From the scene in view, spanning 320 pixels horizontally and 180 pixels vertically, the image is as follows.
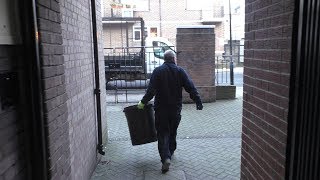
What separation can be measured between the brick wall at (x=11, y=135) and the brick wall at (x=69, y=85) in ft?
0.82

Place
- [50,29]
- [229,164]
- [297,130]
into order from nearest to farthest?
[297,130] < [50,29] < [229,164]

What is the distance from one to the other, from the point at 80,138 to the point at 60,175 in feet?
5.85

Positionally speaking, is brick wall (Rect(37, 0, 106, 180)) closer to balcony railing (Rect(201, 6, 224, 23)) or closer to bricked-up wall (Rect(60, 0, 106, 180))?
bricked-up wall (Rect(60, 0, 106, 180))

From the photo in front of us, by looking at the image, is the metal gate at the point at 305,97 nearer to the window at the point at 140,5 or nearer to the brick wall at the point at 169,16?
the brick wall at the point at 169,16

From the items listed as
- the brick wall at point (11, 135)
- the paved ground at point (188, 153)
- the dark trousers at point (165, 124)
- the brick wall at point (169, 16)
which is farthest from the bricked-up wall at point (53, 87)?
the brick wall at point (169, 16)

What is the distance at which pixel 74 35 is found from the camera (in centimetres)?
→ 461

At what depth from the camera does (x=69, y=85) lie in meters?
4.22

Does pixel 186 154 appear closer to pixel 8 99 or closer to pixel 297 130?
pixel 297 130

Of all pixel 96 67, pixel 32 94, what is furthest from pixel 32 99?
pixel 96 67

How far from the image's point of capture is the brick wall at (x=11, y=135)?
221 centimetres

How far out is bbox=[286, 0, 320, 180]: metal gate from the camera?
2.37 meters

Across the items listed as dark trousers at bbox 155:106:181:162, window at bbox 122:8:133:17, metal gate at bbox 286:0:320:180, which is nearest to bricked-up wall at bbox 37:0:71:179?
metal gate at bbox 286:0:320:180

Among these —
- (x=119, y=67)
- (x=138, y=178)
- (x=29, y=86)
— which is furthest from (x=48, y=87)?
(x=119, y=67)

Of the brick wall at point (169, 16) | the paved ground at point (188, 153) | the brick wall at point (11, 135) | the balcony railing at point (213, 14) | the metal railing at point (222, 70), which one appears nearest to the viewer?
the brick wall at point (11, 135)
